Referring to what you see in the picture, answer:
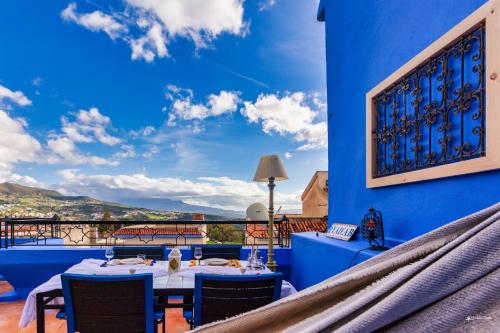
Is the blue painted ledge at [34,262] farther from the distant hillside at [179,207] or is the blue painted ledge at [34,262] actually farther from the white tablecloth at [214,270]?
the distant hillside at [179,207]

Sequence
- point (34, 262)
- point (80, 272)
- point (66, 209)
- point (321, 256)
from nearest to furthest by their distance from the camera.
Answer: point (80, 272) < point (321, 256) < point (34, 262) < point (66, 209)

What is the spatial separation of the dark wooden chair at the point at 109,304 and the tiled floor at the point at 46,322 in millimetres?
1213

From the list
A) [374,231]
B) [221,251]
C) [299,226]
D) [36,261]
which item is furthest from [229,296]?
[299,226]

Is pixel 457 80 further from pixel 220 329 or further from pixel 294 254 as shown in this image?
pixel 294 254

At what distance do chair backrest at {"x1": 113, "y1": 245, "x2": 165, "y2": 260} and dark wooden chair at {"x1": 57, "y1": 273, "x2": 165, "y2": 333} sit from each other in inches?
43.7

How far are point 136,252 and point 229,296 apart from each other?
4.87 ft

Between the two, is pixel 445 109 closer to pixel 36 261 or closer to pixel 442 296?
pixel 442 296

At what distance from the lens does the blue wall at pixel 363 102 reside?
5.04 ft

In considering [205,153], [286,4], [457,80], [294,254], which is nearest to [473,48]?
[457,80]

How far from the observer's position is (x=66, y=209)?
17.5 ft

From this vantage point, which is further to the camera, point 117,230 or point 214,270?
point 117,230

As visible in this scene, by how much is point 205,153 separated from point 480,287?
10.0 metres

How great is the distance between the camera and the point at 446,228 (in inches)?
22.5

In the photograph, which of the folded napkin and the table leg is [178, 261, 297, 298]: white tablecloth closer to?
the folded napkin
